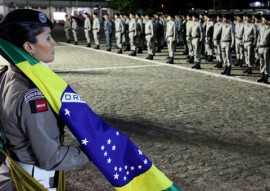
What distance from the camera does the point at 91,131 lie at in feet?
5.29

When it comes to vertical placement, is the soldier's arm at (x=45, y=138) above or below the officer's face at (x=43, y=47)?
below

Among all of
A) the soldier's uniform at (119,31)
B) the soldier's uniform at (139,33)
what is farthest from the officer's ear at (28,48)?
the soldier's uniform at (119,31)

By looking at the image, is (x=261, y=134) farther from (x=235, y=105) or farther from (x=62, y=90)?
(x=62, y=90)

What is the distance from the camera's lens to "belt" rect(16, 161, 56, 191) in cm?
170

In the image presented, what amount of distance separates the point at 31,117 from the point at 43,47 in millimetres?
385

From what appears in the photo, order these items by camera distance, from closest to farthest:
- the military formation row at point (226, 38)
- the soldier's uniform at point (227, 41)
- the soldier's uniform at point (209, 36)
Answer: the military formation row at point (226, 38)
the soldier's uniform at point (227, 41)
the soldier's uniform at point (209, 36)

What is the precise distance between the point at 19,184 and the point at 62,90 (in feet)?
1.55

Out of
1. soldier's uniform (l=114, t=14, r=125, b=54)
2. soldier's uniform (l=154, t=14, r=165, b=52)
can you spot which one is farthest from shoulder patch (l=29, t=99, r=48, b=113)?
soldier's uniform (l=154, t=14, r=165, b=52)

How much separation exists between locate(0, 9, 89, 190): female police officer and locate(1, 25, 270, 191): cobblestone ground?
2.42 metres

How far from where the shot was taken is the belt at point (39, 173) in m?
1.70

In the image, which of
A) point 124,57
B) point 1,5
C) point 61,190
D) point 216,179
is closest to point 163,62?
point 124,57

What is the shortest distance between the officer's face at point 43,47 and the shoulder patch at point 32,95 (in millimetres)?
239

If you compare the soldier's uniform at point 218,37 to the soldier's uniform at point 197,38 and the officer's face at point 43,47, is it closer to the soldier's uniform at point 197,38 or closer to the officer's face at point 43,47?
the soldier's uniform at point 197,38

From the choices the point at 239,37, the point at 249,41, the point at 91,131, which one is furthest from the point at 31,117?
the point at 239,37
